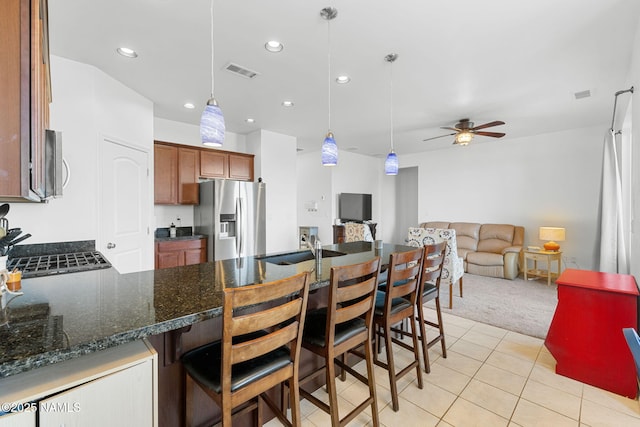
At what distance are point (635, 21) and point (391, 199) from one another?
20.6 feet

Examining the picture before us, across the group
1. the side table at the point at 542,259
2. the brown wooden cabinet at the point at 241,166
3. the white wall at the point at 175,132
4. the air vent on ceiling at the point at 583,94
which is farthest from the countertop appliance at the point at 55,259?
the side table at the point at 542,259

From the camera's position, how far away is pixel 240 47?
2518mm

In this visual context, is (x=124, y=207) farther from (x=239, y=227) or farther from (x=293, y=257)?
(x=293, y=257)

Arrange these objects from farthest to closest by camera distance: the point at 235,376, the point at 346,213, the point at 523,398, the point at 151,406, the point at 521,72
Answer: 1. the point at 346,213
2. the point at 521,72
3. the point at 523,398
4. the point at 235,376
5. the point at 151,406

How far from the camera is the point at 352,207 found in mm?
7234

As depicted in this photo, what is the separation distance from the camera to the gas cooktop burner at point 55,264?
1.82 m

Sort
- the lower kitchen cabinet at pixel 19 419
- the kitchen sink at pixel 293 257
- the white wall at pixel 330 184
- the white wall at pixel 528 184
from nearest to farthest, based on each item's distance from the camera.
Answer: the lower kitchen cabinet at pixel 19 419 → the kitchen sink at pixel 293 257 → the white wall at pixel 528 184 → the white wall at pixel 330 184

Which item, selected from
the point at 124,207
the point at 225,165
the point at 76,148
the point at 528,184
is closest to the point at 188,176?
the point at 225,165

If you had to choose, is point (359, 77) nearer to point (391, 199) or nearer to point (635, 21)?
point (635, 21)

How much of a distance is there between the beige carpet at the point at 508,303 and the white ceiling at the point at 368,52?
2.71 m

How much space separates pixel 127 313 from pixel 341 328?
3.52ft

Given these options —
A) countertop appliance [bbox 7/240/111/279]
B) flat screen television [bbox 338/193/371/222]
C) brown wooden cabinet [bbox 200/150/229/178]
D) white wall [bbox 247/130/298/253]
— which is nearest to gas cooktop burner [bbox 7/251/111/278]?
countertop appliance [bbox 7/240/111/279]

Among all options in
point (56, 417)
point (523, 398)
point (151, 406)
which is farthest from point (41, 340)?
point (523, 398)

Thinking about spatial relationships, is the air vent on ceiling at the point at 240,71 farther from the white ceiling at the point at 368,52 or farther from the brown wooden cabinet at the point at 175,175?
the brown wooden cabinet at the point at 175,175
